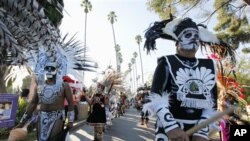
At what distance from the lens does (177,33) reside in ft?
14.0

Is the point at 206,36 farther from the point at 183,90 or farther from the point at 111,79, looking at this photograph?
the point at 111,79

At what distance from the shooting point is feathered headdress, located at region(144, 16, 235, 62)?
429 centimetres

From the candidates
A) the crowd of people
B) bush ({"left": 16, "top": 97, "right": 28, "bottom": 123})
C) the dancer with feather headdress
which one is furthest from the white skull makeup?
bush ({"left": 16, "top": 97, "right": 28, "bottom": 123})

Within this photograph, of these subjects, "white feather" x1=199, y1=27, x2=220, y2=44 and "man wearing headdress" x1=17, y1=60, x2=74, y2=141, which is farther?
"man wearing headdress" x1=17, y1=60, x2=74, y2=141

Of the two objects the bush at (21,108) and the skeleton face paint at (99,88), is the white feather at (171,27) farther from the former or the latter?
the bush at (21,108)

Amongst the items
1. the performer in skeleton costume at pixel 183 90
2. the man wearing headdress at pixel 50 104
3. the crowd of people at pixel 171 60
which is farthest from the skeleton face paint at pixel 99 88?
the performer in skeleton costume at pixel 183 90

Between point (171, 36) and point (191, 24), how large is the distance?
0.79ft

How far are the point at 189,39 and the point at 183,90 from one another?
1.70 ft

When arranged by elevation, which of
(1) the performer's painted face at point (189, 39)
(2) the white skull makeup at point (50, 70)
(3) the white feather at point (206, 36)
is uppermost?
(3) the white feather at point (206, 36)

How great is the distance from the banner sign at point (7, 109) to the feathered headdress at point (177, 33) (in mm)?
6391

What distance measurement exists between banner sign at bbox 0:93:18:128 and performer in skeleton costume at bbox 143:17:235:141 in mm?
6783

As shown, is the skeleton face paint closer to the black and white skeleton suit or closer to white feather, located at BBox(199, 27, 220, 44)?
white feather, located at BBox(199, 27, 220, 44)

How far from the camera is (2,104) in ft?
33.7

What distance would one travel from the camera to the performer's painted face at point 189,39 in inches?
163
